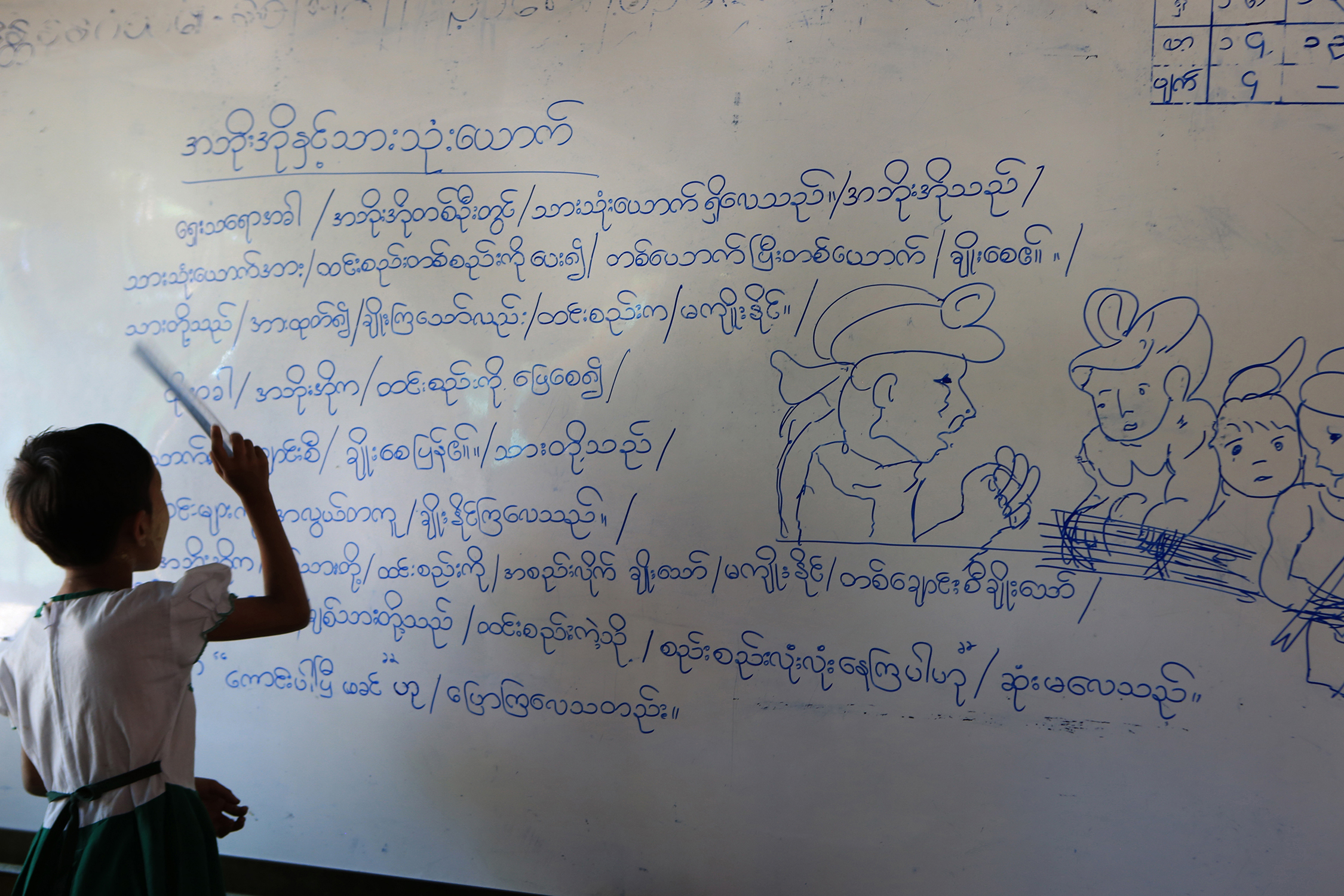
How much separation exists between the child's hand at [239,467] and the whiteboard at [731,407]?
0.51m

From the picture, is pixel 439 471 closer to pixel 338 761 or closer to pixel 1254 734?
pixel 338 761

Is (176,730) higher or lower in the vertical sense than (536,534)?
lower

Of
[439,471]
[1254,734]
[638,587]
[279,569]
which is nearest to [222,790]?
[279,569]

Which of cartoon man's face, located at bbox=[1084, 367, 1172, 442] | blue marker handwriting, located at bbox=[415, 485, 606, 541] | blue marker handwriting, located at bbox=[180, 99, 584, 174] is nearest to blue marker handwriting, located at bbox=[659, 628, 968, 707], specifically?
blue marker handwriting, located at bbox=[415, 485, 606, 541]

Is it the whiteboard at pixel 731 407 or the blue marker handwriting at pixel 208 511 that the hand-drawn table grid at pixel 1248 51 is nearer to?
the whiteboard at pixel 731 407

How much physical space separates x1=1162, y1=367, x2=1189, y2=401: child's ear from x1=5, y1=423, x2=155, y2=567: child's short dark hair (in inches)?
74.0

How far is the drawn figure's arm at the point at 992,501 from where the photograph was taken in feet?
5.00

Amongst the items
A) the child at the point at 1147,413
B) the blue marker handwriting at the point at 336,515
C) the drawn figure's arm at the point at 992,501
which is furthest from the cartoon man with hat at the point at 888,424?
the blue marker handwriting at the point at 336,515

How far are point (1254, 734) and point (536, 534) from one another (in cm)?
154

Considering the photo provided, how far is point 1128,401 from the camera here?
4.91 ft

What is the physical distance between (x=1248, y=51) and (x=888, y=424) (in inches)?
40.0

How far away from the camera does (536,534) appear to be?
168 cm

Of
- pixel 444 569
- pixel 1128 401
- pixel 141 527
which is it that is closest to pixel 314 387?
pixel 444 569

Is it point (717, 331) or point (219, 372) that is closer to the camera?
point (717, 331)
